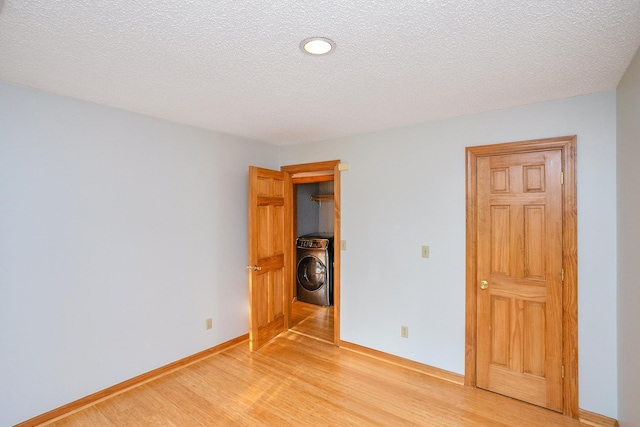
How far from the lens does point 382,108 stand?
2.52 metres

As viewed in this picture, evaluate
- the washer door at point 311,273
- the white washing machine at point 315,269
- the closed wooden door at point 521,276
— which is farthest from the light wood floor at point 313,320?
the closed wooden door at point 521,276

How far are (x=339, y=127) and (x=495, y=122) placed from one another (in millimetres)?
1346

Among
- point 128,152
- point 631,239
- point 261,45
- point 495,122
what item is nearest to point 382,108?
point 495,122

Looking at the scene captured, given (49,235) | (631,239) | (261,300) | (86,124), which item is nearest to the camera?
(631,239)

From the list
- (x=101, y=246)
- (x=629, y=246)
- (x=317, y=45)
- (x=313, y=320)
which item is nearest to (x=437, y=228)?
(x=629, y=246)

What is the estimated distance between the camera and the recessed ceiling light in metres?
1.50

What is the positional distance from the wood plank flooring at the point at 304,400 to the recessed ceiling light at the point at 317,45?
2.35 m

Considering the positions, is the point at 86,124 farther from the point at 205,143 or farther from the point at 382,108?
the point at 382,108

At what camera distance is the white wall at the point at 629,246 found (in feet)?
5.59

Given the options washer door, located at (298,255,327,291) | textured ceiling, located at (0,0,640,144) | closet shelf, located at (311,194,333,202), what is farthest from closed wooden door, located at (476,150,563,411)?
closet shelf, located at (311,194,333,202)

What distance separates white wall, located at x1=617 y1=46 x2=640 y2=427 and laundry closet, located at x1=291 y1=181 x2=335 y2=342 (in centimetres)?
259

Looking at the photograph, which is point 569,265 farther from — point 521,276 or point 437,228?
point 437,228

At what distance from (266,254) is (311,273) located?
64.8 inches

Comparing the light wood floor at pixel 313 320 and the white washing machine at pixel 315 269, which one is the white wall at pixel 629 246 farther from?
the white washing machine at pixel 315 269
